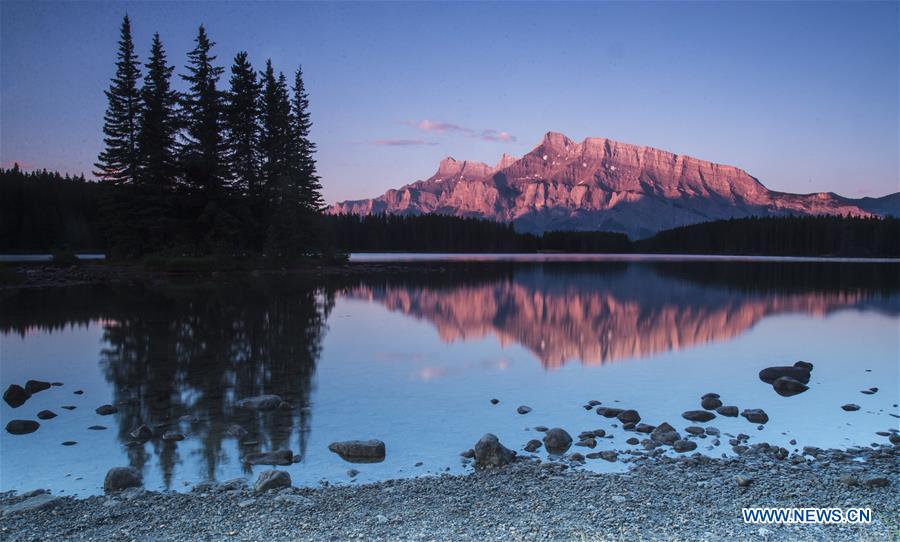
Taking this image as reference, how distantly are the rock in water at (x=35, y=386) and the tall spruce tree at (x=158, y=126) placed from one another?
44693mm

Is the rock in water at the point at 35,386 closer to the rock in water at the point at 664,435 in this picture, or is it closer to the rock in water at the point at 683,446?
the rock in water at the point at 664,435

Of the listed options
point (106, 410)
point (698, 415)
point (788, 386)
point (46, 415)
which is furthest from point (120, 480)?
point (788, 386)

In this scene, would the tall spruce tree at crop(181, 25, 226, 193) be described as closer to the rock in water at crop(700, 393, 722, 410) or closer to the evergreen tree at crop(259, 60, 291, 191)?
the evergreen tree at crop(259, 60, 291, 191)

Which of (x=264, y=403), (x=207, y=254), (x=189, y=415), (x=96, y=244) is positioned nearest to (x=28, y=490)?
(x=189, y=415)

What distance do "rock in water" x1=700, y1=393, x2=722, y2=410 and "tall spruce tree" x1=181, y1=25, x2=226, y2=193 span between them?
5130cm

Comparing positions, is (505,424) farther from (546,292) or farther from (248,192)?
(248,192)

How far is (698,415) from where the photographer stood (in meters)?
12.3

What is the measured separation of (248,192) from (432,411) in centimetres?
5246

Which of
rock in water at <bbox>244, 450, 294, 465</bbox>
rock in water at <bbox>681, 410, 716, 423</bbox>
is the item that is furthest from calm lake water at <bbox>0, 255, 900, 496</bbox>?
rock in water at <bbox>681, 410, 716, 423</bbox>

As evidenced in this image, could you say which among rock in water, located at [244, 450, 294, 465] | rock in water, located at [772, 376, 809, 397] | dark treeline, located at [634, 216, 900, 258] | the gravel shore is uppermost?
dark treeline, located at [634, 216, 900, 258]

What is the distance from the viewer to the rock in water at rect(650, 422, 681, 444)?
10.6 meters

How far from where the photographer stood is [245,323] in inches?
995

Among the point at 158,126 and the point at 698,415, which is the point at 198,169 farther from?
the point at 698,415

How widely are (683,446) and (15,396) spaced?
46.5 feet
